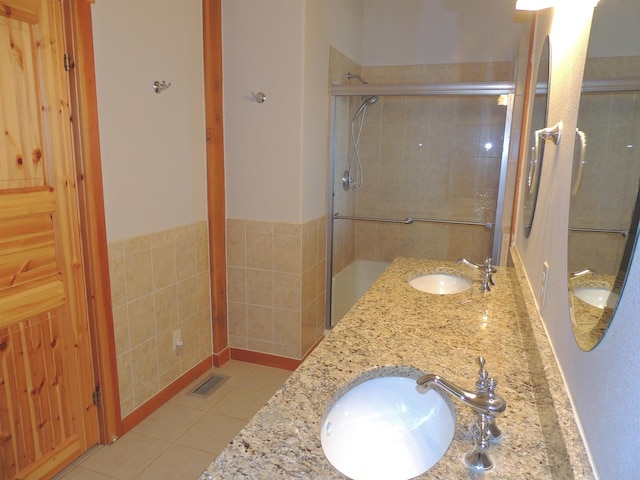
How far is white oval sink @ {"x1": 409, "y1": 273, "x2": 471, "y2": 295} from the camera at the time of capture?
2.20m

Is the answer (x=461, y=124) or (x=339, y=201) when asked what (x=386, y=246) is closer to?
(x=339, y=201)

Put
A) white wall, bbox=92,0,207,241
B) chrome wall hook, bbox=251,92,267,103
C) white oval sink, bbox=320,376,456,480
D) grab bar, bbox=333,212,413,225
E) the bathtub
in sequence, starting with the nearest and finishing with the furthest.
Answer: white oval sink, bbox=320,376,456,480, white wall, bbox=92,0,207,241, chrome wall hook, bbox=251,92,267,103, the bathtub, grab bar, bbox=333,212,413,225

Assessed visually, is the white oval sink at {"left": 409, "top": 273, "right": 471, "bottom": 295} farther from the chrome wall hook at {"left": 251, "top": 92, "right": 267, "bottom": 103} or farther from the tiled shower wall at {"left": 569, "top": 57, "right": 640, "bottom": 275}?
the chrome wall hook at {"left": 251, "top": 92, "right": 267, "bottom": 103}

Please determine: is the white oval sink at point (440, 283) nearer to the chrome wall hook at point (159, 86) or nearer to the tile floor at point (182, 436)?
the tile floor at point (182, 436)

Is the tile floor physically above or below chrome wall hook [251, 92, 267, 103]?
below

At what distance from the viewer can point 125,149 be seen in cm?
207

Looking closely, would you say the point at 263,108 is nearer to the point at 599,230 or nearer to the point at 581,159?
the point at 581,159

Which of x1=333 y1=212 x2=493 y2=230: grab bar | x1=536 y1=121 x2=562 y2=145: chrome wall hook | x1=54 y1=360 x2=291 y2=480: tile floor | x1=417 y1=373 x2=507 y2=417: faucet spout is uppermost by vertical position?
x1=536 y1=121 x2=562 y2=145: chrome wall hook

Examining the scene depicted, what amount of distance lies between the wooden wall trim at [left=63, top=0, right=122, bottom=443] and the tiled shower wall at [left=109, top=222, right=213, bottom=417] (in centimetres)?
6

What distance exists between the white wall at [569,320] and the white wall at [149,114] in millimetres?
1747

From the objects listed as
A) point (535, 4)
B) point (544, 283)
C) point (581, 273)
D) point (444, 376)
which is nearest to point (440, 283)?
point (544, 283)

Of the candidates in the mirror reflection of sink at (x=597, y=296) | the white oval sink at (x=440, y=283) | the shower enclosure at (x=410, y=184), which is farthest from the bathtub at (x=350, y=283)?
the mirror reflection of sink at (x=597, y=296)

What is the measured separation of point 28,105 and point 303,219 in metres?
1.53

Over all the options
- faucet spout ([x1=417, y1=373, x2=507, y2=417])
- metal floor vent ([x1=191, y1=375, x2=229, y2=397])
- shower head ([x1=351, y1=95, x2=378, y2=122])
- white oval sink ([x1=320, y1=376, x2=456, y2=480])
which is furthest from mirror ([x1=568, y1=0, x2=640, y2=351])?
shower head ([x1=351, y1=95, x2=378, y2=122])
